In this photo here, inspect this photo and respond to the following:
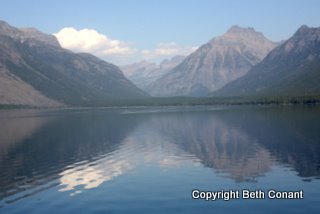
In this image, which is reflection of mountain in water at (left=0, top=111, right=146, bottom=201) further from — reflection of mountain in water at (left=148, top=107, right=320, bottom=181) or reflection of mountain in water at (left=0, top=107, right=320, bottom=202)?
reflection of mountain in water at (left=148, top=107, right=320, bottom=181)

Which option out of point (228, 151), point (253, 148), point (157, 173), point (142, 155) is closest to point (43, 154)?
point (142, 155)

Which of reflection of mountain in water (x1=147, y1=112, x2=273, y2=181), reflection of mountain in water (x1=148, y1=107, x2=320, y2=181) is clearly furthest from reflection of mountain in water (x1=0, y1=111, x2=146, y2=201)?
reflection of mountain in water (x1=148, y1=107, x2=320, y2=181)

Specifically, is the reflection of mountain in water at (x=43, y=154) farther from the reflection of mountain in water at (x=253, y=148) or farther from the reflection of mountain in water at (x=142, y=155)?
the reflection of mountain in water at (x=253, y=148)

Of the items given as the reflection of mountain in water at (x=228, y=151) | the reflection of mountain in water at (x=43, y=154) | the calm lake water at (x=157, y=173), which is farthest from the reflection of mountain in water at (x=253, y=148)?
the reflection of mountain in water at (x=43, y=154)

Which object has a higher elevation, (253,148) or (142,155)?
(253,148)

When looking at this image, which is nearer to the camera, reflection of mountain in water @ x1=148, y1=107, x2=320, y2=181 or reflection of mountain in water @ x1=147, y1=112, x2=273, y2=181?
reflection of mountain in water @ x1=147, y1=112, x2=273, y2=181

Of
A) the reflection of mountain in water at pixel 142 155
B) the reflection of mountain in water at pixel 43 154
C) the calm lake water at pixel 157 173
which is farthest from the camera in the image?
the reflection of mountain in water at pixel 43 154

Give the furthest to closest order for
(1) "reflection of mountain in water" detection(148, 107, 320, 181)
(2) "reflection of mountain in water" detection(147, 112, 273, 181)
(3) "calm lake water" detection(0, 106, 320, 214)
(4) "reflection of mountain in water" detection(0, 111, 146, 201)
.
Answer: (1) "reflection of mountain in water" detection(148, 107, 320, 181) → (2) "reflection of mountain in water" detection(147, 112, 273, 181) → (4) "reflection of mountain in water" detection(0, 111, 146, 201) → (3) "calm lake water" detection(0, 106, 320, 214)

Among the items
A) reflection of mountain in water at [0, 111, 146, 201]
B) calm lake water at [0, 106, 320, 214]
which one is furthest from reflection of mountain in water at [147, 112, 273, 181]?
reflection of mountain in water at [0, 111, 146, 201]

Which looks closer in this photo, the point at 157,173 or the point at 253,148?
the point at 157,173

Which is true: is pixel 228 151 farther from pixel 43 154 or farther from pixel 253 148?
pixel 43 154

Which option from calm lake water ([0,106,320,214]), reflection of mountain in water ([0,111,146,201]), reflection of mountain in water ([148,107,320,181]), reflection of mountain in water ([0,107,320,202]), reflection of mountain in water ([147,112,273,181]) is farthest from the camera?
reflection of mountain in water ([148,107,320,181])

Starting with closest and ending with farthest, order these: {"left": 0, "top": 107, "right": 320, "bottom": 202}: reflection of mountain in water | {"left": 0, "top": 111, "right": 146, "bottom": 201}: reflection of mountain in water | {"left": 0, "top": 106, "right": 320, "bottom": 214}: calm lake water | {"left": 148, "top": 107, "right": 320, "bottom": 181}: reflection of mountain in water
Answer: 1. {"left": 0, "top": 106, "right": 320, "bottom": 214}: calm lake water
2. {"left": 0, "top": 107, "right": 320, "bottom": 202}: reflection of mountain in water
3. {"left": 0, "top": 111, "right": 146, "bottom": 201}: reflection of mountain in water
4. {"left": 148, "top": 107, "right": 320, "bottom": 181}: reflection of mountain in water

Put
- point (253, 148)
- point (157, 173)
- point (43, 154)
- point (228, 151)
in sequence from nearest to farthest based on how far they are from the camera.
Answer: point (157, 173) → point (228, 151) → point (253, 148) → point (43, 154)
